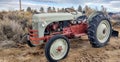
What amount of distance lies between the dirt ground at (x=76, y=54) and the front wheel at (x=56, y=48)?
24cm

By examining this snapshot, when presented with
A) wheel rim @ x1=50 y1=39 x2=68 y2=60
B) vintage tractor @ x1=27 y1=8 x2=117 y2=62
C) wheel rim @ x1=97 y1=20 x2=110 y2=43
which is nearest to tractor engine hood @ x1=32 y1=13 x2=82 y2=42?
vintage tractor @ x1=27 y1=8 x2=117 y2=62

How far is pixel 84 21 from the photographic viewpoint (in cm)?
866

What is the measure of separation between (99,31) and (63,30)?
156 cm

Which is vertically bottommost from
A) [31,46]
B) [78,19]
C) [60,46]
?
[31,46]

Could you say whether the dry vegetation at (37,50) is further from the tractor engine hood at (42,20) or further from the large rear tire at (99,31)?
the tractor engine hood at (42,20)

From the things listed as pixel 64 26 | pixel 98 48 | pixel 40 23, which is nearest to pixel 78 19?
pixel 64 26

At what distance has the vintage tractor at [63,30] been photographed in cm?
685

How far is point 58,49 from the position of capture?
6.93 metres

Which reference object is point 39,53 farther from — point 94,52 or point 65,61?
point 94,52

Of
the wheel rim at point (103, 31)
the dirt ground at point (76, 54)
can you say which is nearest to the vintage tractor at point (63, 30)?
the wheel rim at point (103, 31)

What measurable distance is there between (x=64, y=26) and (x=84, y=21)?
99 centimetres

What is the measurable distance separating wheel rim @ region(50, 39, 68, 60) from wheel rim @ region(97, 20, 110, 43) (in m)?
2.06

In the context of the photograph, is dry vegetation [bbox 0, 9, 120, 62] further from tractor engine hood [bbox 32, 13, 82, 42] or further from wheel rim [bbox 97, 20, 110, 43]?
tractor engine hood [bbox 32, 13, 82, 42]

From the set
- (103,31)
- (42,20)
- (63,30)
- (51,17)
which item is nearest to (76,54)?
(63,30)
